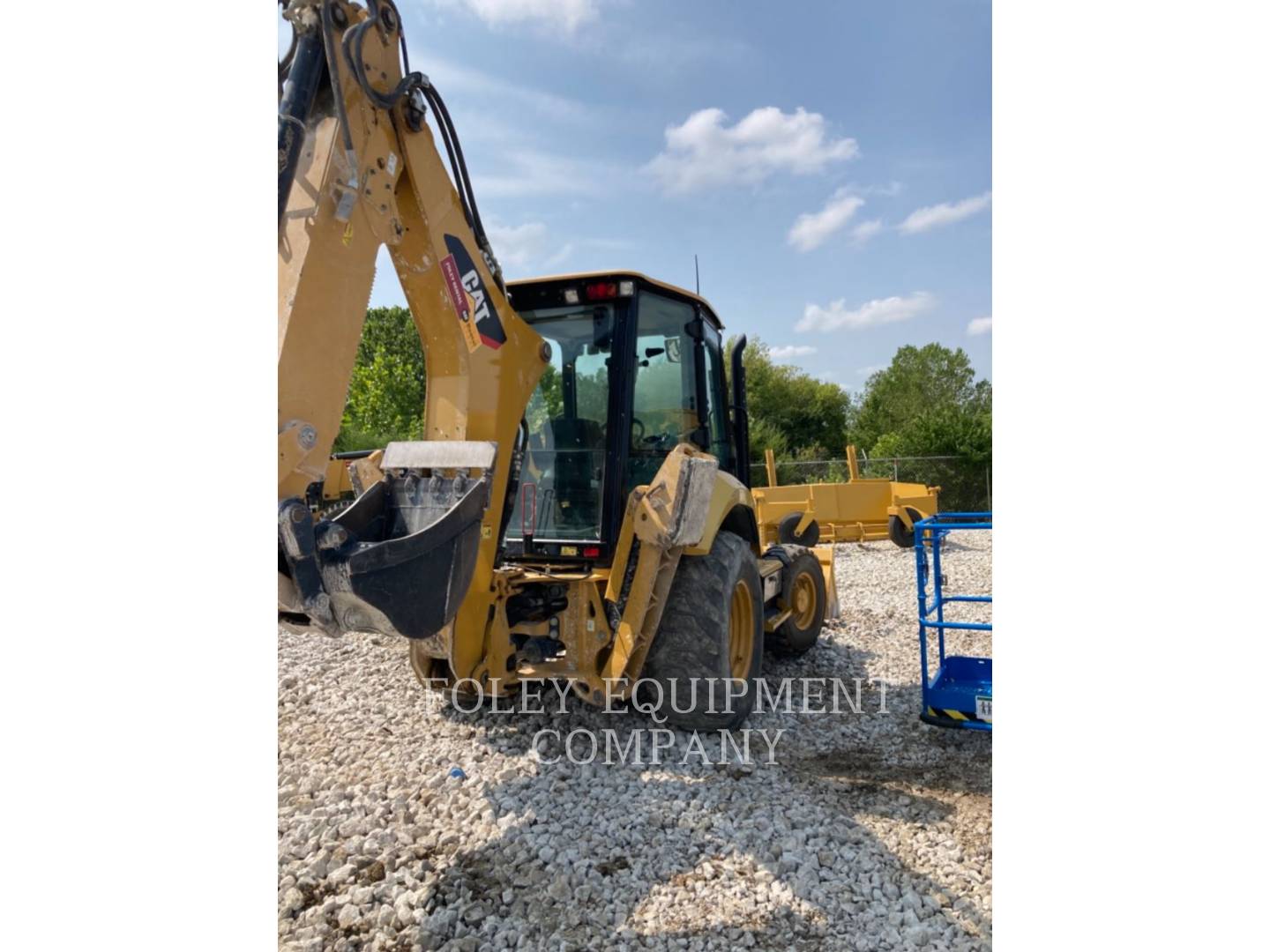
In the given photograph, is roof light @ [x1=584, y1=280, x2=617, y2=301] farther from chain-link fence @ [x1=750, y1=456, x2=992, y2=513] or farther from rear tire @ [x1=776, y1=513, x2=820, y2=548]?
chain-link fence @ [x1=750, y1=456, x2=992, y2=513]

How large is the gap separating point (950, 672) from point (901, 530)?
922 cm

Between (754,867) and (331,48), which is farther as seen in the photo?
(754,867)

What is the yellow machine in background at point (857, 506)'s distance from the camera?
1398 centimetres

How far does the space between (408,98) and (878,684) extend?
488cm

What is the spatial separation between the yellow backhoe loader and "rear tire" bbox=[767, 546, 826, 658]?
10.3 inches

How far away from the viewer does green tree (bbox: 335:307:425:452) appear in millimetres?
23094

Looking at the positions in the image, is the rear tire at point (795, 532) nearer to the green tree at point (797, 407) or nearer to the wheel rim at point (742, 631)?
the wheel rim at point (742, 631)

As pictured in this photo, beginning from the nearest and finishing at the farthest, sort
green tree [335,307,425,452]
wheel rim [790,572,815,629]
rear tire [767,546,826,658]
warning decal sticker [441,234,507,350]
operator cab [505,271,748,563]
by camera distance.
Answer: warning decal sticker [441,234,507,350] → operator cab [505,271,748,563] → rear tire [767,546,826,658] → wheel rim [790,572,815,629] → green tree [335,307,425,452]

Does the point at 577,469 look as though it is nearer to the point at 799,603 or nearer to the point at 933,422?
the point at 799,603

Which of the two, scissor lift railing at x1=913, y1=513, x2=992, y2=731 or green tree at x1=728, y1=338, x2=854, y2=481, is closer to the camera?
scissor lift railing at x1=913, y1=513, x2=992, y2=731

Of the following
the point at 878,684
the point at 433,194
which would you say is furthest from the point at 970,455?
the point at 433,194

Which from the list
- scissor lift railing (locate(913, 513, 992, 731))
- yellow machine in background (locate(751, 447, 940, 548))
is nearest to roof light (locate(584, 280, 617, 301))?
scissor lift railing (locate(913, 513, 992, 731))

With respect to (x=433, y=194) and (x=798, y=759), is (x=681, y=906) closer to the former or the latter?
(x=798, y=759)

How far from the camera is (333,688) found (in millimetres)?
5406
